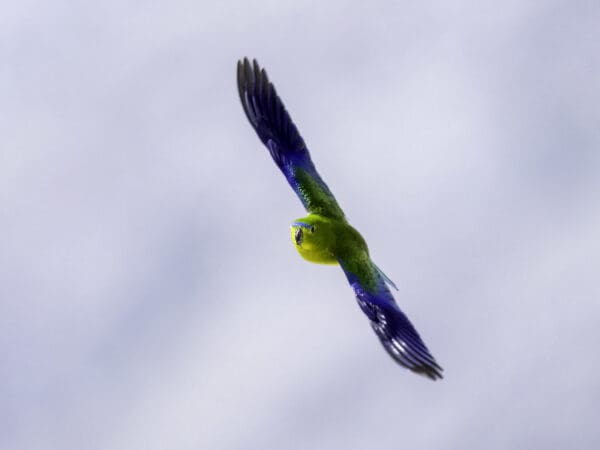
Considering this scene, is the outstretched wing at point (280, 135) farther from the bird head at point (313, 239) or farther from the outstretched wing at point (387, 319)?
the outstretched wing at point (387, 319)

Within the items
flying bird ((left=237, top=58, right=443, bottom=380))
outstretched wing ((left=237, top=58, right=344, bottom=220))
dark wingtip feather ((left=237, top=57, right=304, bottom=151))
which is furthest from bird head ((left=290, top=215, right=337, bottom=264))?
dark wingtip feather ((left=237, top=57, right=304, bottom=151))

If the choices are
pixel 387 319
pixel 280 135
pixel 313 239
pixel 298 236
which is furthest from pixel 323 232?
pixel 280 135

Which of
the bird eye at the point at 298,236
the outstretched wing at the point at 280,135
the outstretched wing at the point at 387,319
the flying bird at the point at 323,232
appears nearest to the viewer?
the outstretched wing at the point at 387,319

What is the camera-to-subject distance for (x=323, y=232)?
20.1 metres

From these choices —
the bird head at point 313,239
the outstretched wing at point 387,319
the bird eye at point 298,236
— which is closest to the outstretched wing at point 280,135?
the bird head at point 313,239

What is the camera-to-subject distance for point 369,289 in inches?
Answer: 805

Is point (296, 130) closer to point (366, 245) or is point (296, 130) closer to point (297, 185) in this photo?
point (297, 185)

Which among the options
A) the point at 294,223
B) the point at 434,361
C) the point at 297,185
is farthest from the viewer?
the point at 297,185

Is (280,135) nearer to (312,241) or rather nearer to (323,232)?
(323,232)

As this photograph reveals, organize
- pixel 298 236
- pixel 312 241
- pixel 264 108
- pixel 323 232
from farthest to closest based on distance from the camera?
pixel 264 108
pixel 323 232
pixel 312 241
pixel 298 236

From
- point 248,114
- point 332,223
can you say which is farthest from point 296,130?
point 332,223

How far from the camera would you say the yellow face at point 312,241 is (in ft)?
64.5

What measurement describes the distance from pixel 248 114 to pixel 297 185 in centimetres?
194

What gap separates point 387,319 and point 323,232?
6.49 feet
